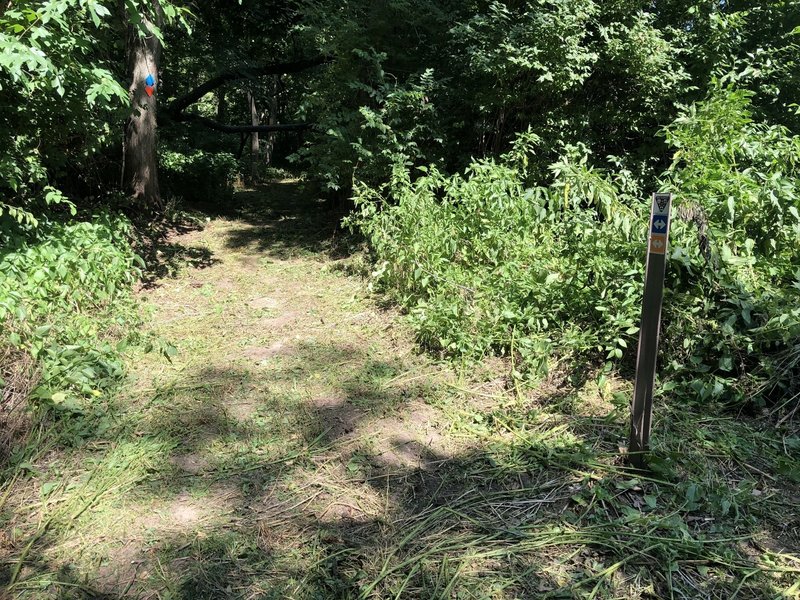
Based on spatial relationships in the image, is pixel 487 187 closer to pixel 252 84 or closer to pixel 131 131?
pixel 131 131

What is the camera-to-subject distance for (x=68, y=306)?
14.8 ft

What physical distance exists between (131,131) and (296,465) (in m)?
8.08

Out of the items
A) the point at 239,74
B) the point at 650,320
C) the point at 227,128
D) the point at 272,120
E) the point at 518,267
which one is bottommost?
the point at 518,267

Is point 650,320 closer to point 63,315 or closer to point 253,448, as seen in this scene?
point 253,448

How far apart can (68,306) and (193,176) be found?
7769 mm

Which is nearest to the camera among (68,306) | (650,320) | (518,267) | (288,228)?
(650,320)

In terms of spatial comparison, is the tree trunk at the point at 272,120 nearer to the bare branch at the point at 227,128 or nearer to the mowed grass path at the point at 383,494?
the bare branch at the point at 227,128

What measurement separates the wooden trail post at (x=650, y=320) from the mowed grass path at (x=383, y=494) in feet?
0.80

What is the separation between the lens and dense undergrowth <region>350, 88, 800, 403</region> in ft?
11.4

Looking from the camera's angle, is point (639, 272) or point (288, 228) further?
point (288, 228)

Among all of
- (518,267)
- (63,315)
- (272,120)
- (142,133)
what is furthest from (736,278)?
(272,120)

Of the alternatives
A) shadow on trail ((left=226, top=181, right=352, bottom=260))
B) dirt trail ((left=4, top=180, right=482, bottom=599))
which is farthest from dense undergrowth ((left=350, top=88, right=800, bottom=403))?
shadow on trail ((left=226, top=181, right=352, bottom=260))

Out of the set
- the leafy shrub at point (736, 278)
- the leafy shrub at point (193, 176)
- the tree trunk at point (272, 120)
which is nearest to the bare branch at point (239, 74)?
the leafy shrub at point (193, 176)

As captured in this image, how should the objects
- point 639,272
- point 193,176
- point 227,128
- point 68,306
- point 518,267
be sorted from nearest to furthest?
point 639,272, point 68,306, point 518,267, point 193,176, point 227,128
